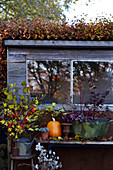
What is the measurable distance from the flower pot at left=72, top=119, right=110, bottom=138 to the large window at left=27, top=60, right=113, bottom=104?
12.2 ft

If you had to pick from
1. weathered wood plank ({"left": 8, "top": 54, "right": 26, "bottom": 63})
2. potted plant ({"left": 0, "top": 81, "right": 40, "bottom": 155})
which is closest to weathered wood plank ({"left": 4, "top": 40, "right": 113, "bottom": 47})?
weathered wood plank ({"left": 8, "top": 54, "right": 26, "bottom": 63})

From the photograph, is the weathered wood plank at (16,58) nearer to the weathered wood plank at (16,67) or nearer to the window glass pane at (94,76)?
the weathered wood plank at (16,67)

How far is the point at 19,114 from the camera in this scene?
514 cm

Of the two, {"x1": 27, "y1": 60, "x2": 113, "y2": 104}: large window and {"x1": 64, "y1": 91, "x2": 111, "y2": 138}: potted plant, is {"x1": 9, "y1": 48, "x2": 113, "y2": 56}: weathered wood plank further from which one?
{"x1": 27, "y1": 60, "x2": 113, "y2": 104}: large window

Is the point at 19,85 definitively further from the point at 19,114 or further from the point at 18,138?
the point at 18,138

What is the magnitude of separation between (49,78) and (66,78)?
66 centimetres

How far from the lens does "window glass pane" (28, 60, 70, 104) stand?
8859mm

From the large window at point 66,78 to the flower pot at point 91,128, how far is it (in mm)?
3705

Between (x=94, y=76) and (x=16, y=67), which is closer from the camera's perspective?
(x=16, y=67)

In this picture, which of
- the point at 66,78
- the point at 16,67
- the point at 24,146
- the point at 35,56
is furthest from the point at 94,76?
the point at 24,146

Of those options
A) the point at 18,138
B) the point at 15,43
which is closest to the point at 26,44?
the point at 15,43

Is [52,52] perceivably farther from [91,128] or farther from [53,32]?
[91,128]

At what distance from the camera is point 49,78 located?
30.4 ft

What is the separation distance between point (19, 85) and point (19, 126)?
0.88 meters
